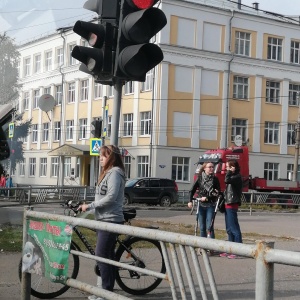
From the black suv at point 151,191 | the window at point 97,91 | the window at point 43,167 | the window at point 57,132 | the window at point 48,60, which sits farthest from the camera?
the window at point 43,167

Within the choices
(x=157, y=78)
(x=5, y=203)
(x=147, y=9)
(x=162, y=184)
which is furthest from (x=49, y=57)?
(x=147, y=9)

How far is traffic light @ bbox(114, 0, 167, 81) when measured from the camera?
26.6 ft

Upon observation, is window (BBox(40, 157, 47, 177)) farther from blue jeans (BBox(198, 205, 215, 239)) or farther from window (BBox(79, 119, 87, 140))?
blue jeans (BBox(198, 205, 215, 239))

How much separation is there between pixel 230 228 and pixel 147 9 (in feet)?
20.4

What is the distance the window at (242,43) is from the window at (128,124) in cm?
935

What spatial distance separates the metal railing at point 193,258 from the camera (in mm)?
3774

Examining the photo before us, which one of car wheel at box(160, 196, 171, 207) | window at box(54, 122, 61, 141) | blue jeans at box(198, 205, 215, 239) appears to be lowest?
car wheel at box(160, 196, 171, 207)

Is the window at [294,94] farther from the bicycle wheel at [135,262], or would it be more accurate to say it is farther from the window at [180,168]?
the bicycle wheel at [135,262]

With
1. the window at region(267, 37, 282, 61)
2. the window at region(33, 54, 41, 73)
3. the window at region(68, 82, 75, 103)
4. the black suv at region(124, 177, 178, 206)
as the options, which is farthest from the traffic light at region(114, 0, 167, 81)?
the window at region(68, 82, 75, 103)

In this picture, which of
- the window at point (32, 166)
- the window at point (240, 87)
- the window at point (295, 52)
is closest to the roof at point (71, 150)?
the window at point (32, 166)

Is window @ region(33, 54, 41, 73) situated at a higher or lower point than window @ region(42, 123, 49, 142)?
higher

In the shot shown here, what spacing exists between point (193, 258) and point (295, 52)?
185 ft

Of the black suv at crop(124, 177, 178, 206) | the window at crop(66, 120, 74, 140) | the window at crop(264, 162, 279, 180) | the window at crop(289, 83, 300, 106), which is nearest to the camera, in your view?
the black suv at crop(124, 177, 178, 206)

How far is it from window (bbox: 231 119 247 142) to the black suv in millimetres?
15258
